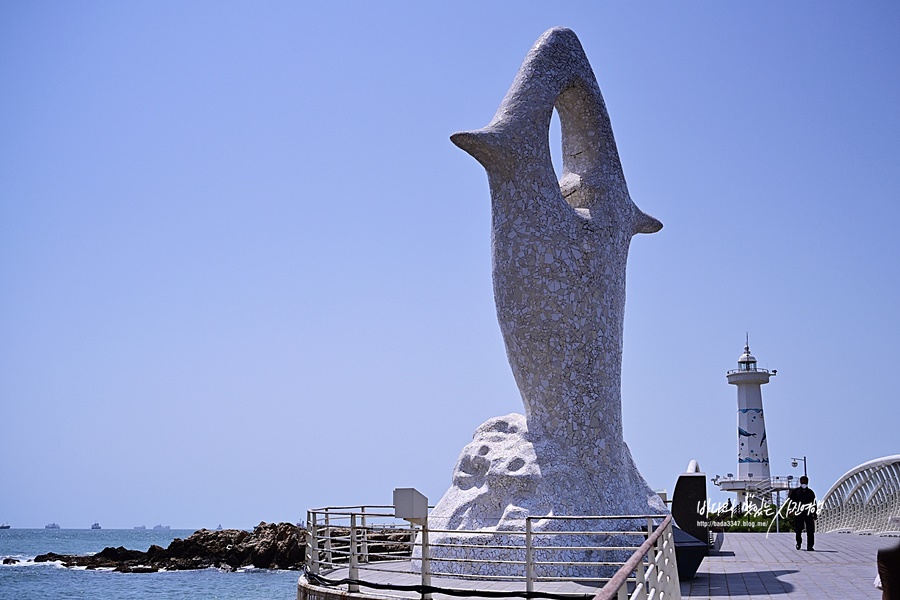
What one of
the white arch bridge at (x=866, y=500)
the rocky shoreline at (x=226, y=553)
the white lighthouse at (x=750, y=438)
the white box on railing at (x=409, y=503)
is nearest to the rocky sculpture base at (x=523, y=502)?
the white box on railing at (x=409, y=503)

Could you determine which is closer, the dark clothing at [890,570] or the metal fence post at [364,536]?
the dark clothing at [890,570]

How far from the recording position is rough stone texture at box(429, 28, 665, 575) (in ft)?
36.7

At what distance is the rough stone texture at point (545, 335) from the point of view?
11172 millimetres

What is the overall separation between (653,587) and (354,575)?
4.89m

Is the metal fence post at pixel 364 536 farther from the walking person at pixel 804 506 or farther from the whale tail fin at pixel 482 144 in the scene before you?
the walking person at pixel 804 506

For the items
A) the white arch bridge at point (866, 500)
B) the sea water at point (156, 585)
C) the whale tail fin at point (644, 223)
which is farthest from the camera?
the sea water at point (156, 585)

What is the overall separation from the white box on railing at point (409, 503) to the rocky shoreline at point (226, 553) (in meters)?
21.0

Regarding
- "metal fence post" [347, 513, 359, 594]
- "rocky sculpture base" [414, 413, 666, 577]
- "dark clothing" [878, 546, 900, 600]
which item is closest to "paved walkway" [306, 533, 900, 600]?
"metal fence post" [347, 513, 359, 594]

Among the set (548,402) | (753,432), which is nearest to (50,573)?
(753,432)

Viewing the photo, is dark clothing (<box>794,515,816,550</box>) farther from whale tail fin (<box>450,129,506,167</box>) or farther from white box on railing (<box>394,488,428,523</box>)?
white box on railing (<box>394,488,428,523</box>)

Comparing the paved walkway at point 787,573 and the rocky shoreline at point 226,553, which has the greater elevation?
the paved walkway at point 787,573

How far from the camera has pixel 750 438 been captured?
119 ft

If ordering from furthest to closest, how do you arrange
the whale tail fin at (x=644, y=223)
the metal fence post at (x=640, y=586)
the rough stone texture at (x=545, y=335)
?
the whale tail fin at (x=644, y=223) < the rough stone texture at (x=545, y=335) < the metal fence post at (x=640, y=586)

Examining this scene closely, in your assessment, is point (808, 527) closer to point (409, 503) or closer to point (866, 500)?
point (866, 500)
